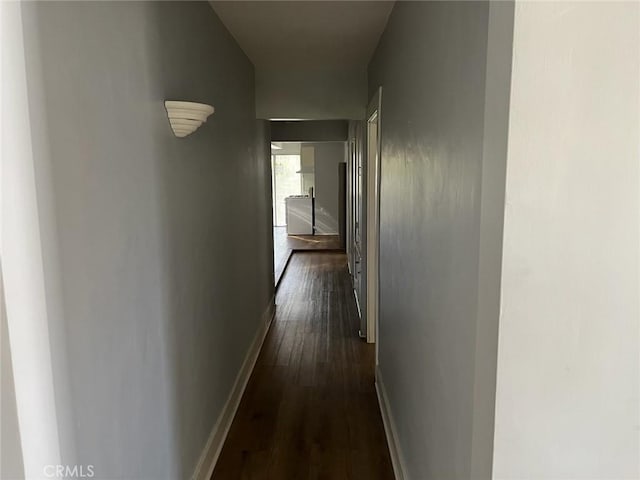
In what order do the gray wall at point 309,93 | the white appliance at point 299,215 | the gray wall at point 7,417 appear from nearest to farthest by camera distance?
the gray wall at point 7,417 < the gray wall at point 309,93 < the white appliance at point 299,215

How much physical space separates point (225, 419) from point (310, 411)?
0.55m

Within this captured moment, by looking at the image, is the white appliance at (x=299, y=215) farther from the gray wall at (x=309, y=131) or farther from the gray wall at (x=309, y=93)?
the gray wall at (x=309, y=93)

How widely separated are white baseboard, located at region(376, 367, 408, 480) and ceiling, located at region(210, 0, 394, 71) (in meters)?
2.16

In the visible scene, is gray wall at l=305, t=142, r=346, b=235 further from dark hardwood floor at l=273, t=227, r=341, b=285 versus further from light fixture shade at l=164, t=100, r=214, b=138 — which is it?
light fixture shade at l=164, t=100, r=214, b=138

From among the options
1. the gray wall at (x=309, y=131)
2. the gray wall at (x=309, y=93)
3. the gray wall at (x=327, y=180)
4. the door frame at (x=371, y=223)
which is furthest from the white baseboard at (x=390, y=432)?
the gray wall at (x=327, y=180)

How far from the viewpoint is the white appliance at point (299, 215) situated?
11328mm

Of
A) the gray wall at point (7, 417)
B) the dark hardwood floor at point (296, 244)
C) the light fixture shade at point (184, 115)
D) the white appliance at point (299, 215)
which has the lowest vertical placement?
the dark hardwood floor at point (296, 244)

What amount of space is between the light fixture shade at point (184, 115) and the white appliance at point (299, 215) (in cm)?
944

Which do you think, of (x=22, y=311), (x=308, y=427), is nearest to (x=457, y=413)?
(x=22, y=311)

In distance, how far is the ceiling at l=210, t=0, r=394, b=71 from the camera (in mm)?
2346

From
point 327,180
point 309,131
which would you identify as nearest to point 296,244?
point 327,180

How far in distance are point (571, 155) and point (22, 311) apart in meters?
1.05

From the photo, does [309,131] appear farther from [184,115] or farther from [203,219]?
[184,115]

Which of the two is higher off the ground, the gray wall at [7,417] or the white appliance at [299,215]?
the gray wall at [7,417]
